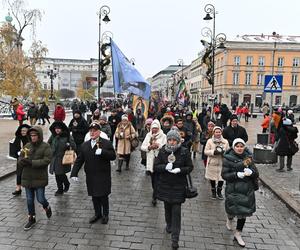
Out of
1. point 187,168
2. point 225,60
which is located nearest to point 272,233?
point 187,168

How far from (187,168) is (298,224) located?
278cm

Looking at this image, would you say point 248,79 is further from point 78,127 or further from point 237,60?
point 78,127

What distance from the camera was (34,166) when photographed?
16.8 ft

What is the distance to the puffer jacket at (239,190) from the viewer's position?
15.3 ft

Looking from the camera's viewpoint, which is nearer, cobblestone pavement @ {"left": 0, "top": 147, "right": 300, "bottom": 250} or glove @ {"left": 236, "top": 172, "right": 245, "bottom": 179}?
glove @ {"left": 236, "top": 172, "right": 245, "bottom": 179}

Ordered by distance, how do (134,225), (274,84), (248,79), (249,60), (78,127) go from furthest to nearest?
(248,79) < (249,60) < (274,84) < (78,127) < (134,225)

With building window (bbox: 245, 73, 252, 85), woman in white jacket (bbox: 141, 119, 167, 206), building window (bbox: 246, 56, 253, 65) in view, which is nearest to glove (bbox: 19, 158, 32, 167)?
woman in white jacket (bbox: 141, 119, 167, 206)

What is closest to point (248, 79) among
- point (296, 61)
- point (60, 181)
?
point (296, 61)

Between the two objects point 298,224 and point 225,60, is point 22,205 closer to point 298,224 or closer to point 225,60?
point 298,224

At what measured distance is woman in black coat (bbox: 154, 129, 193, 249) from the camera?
4.48 m

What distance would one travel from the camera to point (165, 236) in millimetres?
5008

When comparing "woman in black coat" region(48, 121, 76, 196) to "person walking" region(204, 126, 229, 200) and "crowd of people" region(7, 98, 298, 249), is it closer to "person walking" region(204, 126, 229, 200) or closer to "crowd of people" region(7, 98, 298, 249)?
"crowd of people" region(7, 98, 298, 249)

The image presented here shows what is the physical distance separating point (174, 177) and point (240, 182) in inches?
39.0

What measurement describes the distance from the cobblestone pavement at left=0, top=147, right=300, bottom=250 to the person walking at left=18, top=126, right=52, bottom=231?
1.52 ft
